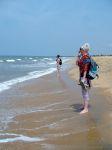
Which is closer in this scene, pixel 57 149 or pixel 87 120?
pixel 57 149

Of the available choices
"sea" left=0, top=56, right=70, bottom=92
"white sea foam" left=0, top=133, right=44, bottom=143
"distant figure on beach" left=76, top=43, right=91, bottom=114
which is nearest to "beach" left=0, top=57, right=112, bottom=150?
"white sea foam" left=0, top=133, right=44, bottom=143

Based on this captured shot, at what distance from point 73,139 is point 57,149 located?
681mm

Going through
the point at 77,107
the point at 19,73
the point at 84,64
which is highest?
the point at 84,64

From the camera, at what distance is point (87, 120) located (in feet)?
25.9

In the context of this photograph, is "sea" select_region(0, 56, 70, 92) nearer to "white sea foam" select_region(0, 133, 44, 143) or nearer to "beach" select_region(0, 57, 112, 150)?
"beach" select_region(0, 57, 112, 150)

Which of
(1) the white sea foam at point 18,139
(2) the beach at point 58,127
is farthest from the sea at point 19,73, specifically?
(1) the white sea foam at point 18,139

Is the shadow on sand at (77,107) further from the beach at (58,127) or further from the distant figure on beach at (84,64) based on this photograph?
the distant figure on beach at (84,64)

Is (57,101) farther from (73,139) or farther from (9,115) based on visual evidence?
(73,139)

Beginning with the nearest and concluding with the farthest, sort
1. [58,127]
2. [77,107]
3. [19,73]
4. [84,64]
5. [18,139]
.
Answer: [18,139] < [58,127] < [84,64] < [77,107] < [19,73]

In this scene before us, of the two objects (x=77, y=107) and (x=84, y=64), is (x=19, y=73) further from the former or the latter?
(x=84, y=64)

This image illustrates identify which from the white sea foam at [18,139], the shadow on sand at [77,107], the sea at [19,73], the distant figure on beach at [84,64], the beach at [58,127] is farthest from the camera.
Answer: the sea at [19,73]

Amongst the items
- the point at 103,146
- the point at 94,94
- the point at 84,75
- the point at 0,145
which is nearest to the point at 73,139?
the point at 103,146

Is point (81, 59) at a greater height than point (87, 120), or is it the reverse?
point (81, 59)

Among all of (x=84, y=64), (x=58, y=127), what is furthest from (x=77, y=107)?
(x=58, y=127)
